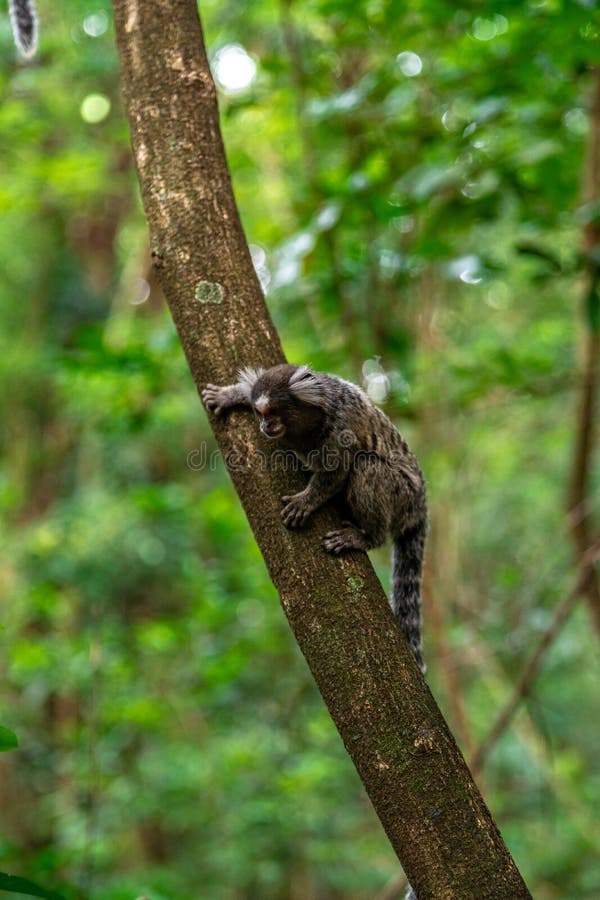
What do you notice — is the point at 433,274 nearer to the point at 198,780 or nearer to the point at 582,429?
the point at 582,429

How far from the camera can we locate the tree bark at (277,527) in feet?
5.25

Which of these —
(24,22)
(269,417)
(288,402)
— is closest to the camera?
(269,417)

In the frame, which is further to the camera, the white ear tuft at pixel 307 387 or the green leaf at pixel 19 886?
the white ear tuft at pixel 307 387

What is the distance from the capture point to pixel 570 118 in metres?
4.69

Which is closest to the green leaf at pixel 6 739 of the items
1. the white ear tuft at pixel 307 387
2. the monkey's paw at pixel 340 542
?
the monkey's paw at pixel 340 542

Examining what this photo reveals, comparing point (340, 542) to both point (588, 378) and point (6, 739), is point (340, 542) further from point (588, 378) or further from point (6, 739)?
point (588, 378)

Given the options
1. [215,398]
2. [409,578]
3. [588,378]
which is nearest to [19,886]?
[215,398]

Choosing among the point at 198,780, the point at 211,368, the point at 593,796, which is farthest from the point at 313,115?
the point at 593,796

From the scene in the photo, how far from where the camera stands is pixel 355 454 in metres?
2.72

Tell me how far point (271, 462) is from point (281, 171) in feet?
22.9

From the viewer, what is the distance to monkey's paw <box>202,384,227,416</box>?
202cm

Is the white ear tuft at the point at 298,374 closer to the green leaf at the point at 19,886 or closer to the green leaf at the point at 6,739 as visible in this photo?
the green leaf at the point at 6,739

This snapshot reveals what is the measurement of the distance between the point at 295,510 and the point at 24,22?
209cm

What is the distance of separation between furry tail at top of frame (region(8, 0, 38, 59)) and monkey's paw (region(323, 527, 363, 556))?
211 cm
